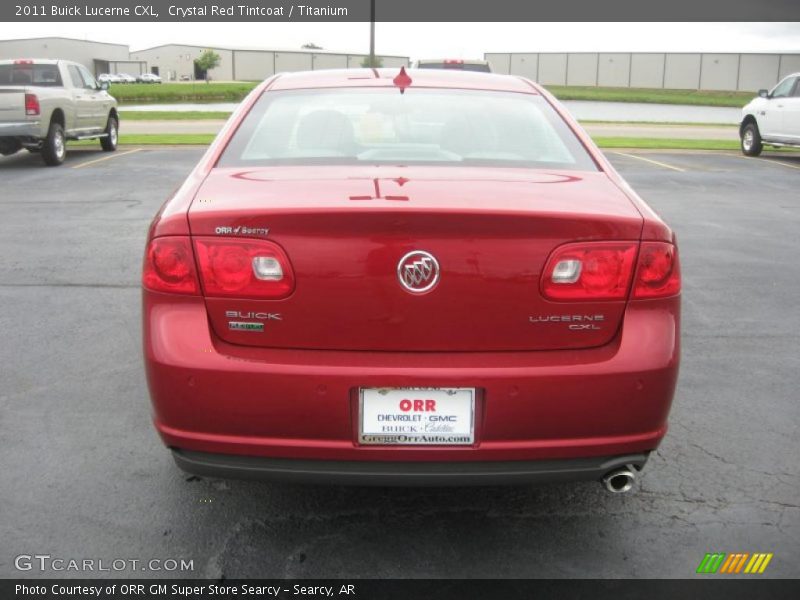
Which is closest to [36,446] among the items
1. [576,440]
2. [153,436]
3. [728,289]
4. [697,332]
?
[153,436]

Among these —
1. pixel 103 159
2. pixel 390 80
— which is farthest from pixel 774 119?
pixel 390 80

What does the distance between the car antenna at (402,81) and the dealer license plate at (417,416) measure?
65.0 inches

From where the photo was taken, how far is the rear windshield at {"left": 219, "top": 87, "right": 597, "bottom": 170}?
3.23 metres

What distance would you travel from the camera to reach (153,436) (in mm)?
3869

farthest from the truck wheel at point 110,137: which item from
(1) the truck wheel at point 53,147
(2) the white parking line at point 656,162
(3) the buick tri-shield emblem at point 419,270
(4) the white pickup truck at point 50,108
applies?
(3) the buick tri-shield emblem at point 419,270

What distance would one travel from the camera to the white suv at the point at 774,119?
17703 millimetres

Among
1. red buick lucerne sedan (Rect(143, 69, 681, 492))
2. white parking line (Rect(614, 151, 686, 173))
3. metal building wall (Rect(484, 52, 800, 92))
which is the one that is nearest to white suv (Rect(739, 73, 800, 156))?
white parking line (Rect(614, 151, 686, 173))

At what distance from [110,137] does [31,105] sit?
3.84 metres

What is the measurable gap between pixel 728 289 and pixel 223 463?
5.11m

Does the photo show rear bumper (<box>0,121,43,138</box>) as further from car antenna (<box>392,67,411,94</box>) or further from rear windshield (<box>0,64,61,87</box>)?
car antenna (<box>392,67,411,94</box>)

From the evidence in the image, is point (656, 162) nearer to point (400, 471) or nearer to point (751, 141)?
point (751, 141)

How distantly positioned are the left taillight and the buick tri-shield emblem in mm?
13526

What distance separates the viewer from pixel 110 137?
59.2ft

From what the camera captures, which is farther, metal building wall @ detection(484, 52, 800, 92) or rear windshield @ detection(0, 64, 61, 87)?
metal building wall @ detection(484, 52, 800, 92)
